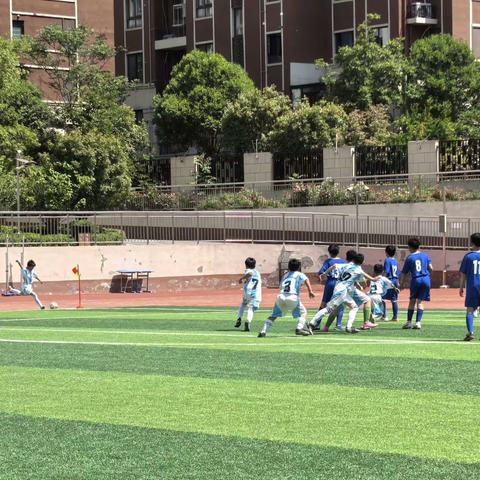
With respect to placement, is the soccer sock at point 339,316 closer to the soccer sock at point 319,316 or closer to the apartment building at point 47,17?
the soccer sock at point 319,316

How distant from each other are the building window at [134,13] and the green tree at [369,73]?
66.3 ft

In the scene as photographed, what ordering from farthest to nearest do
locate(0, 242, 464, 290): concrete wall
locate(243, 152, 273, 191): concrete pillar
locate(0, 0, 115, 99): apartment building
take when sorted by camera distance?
locate(0, 0, 115, 99): apartment building
locate(243, 152, 273, 191): concrete pillar
locate(0, 242, 464, 290): concrete wall

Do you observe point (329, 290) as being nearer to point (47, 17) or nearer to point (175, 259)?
point (175, 259)

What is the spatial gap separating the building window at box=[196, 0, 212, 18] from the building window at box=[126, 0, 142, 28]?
20.1ft

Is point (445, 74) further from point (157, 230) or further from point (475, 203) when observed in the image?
point (157, 230)

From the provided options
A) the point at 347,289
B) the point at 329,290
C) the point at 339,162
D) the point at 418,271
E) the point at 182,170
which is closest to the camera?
the point at 347,289

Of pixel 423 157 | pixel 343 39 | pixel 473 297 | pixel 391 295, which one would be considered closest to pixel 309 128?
pixel 423 157

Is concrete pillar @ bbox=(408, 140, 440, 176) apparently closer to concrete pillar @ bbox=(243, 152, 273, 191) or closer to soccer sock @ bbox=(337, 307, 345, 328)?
concrete pillar @ bbox=(243, 152, 273, 191)

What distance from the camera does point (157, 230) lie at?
4741 centimetres

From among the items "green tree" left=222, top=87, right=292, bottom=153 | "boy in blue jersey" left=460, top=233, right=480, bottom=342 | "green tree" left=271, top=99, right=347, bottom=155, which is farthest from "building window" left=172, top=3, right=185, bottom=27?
"boy in blue jersey" left=460, top=233, right=480, bottom=342

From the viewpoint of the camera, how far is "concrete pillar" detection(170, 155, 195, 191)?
61.8 m

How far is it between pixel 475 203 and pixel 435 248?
3.00 meters

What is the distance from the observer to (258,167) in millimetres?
58406

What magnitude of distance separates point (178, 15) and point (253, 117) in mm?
18851
